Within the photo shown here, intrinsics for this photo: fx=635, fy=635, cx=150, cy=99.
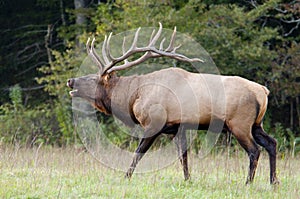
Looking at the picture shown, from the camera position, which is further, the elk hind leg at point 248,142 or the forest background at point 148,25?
the forest background at point 148,25

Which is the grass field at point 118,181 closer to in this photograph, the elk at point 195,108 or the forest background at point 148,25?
the elk at point 195,108

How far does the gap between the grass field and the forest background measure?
3.82 meters

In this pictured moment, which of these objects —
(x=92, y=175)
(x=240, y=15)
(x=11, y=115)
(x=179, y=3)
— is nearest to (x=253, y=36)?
(x=240, y=15)

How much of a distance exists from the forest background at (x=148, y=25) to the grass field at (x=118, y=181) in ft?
12.5

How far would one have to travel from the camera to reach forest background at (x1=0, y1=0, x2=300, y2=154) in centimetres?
1455

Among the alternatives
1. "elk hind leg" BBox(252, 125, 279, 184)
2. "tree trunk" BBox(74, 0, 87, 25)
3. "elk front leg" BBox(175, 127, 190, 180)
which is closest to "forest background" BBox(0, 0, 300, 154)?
"tree trunk" BBox(74, 0, 87, 25)

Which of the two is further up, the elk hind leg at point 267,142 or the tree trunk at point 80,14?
the tree trunk at point 80,14

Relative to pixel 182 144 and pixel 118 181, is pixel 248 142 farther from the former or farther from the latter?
pixel 118 181

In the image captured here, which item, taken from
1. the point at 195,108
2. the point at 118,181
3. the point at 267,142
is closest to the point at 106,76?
the point at 195,108

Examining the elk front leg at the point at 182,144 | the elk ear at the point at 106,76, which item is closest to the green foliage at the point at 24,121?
the elk ear at the point at 106,76

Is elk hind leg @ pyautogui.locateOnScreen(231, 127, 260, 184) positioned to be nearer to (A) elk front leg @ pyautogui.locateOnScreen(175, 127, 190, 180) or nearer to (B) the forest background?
(A) elk front leg @ pyautogui.locateOnScreen(175, 127, 190, 180)

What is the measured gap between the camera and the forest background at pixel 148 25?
14.5 metres

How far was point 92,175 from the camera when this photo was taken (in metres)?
8.27

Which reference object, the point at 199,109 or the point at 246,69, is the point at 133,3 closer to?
the point at 246,69
